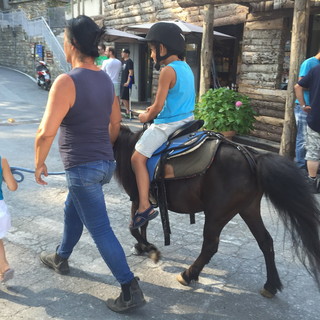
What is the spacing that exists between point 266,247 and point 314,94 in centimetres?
287

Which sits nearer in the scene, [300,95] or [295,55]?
[300,95]

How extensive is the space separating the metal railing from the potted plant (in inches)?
422

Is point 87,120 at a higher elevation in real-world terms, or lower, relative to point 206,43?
lower

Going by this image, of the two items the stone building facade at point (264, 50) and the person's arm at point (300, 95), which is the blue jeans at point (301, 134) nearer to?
the person's arm at point (300, 95)

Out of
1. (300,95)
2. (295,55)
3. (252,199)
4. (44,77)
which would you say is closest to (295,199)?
(252,199)

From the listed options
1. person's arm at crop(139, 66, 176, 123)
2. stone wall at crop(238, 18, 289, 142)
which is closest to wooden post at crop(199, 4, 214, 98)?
stone wall at crop(238, 18, 289, 142)

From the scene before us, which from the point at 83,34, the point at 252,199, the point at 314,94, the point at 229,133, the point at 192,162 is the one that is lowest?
the point at 229,133

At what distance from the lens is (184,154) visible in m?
2.76

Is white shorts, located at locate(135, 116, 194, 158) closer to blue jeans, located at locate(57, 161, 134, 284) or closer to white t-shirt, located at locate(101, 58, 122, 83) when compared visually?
blue jeans, located at locate(57, 161, 134, 284)

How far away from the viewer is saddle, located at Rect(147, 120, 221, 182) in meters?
2.71

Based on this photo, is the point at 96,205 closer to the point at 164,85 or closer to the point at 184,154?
the point at 184,154

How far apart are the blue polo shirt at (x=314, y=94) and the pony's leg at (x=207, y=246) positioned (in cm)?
289

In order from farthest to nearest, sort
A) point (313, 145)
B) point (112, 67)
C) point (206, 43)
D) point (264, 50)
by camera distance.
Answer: point (112, 67), point (264, 50), point (206, 43), point (313, 145)

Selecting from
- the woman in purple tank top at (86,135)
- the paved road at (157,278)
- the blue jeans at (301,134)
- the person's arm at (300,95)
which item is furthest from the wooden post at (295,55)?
the woman in purple tank top at (86,135)
